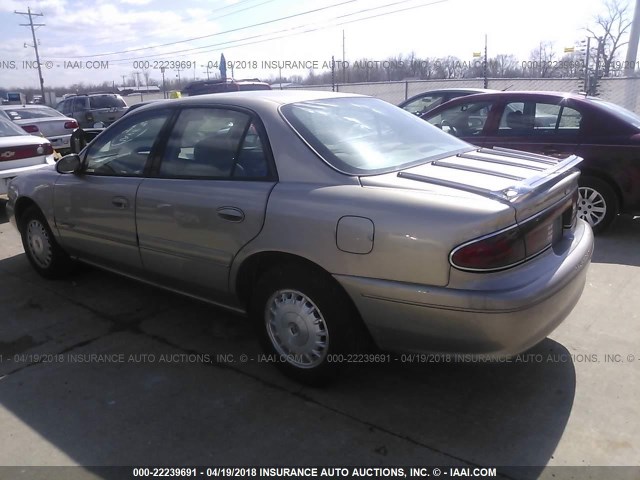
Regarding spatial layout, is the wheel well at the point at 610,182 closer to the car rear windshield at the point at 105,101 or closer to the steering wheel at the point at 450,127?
the steering wheel at the point at 450,127

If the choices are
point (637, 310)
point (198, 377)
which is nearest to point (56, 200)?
point (198, 377)

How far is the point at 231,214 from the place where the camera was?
3141 mm

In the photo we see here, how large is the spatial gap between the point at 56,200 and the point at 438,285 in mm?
→ 3406

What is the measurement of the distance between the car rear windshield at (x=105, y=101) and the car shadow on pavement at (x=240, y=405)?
56.6 ft

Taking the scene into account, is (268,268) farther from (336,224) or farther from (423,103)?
(423,103)

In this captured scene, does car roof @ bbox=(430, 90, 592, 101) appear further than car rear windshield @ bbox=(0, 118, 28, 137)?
No

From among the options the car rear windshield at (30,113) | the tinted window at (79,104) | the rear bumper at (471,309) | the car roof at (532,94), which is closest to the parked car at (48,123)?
the car rear windshield at (30,113)

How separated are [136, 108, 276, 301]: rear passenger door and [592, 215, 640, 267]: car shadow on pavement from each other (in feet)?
11.7

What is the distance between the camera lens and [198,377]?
328 cm

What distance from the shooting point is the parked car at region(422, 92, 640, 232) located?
5562 millimetres

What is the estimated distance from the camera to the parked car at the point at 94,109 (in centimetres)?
1861

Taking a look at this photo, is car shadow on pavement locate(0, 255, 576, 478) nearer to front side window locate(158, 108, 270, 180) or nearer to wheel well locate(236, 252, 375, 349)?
wheel well locate(236, 252, 375, 349)

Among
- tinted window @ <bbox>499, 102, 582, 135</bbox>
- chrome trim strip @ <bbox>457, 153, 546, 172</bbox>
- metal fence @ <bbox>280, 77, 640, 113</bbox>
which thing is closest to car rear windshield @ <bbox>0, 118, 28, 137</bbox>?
tinted window @ <bbox>499, 102, 582, 135</bbox>

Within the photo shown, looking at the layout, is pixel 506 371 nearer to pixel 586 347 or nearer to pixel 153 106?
pixel 586 347
